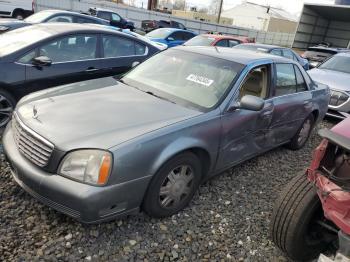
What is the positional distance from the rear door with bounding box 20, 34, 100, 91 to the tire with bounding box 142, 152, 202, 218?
2704mm

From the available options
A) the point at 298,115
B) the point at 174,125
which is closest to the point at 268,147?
the point at 298,115

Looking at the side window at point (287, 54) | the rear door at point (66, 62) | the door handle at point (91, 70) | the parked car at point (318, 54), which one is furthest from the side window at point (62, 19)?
the parked car at point (318, 54)

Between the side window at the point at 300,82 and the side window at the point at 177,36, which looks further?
the side window at the point at 177,36

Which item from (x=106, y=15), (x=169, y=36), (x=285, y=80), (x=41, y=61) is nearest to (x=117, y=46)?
(x=41, y=61)

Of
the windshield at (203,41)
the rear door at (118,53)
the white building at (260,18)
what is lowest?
the white building at (260,18)

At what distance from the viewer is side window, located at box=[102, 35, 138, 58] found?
5586 millimetres

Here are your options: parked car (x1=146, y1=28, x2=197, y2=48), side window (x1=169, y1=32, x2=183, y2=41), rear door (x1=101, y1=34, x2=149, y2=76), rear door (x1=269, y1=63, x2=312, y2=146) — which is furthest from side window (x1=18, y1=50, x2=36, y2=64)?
side window (x1=169, y1=32, x2=183, y2=41)

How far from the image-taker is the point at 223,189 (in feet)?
12.7

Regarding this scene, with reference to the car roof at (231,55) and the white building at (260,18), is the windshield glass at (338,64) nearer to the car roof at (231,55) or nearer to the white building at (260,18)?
the car roof at (231,55)

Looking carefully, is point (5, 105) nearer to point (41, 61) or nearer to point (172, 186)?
point (41, 61)

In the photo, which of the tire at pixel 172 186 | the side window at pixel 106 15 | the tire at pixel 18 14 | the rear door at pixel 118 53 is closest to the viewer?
the tire at pixel 172 186

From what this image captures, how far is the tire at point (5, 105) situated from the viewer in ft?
14.4

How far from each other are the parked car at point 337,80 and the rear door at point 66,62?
4.91 m

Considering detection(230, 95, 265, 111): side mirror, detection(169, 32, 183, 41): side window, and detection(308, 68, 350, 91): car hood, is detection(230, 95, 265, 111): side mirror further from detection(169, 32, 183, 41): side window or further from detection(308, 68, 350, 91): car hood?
detection(169, 32, 183, 41): side window
